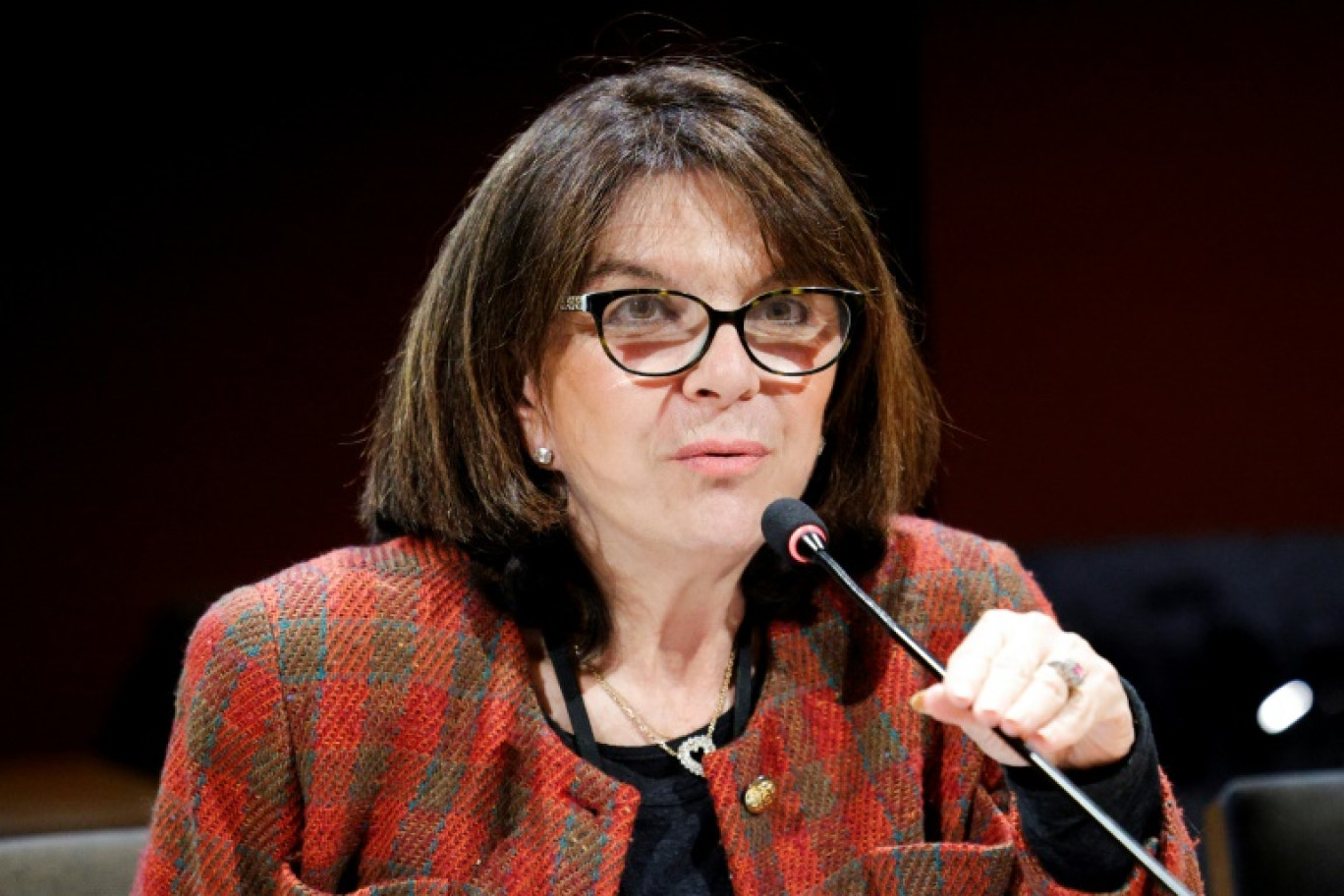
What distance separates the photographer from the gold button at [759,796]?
1444 millimetres

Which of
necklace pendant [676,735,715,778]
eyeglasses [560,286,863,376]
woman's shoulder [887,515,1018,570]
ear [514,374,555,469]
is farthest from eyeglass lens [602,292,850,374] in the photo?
necklace pendant [676,735,715,778]

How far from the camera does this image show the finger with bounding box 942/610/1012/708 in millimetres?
1041

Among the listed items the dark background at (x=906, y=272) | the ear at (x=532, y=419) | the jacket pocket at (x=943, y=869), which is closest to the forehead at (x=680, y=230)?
the ear at (x=532, y=419)

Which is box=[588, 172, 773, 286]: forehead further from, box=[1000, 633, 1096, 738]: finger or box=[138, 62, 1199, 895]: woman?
box=[1000, 633, 1096, 738]: finger

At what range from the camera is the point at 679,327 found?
1.41 m

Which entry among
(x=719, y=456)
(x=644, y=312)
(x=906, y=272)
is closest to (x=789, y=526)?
(x=719, y=456)

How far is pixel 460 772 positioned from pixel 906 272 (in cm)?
184

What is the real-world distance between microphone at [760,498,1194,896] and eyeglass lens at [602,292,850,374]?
20cm

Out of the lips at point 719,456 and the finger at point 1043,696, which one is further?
the lips at point 719,456

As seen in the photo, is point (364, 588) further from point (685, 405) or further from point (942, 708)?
point (942, 708)

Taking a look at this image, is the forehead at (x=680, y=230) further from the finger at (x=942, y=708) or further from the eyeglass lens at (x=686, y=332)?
the finger at (x=942, y=708)

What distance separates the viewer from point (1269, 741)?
3025mm

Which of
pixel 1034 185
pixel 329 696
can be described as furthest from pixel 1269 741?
pixel 329 696

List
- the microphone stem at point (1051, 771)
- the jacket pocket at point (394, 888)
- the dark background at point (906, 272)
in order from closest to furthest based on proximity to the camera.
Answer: the microphone stem at point (1051, 771) < the jacket pocket at point (394, 888) < the dark background at point (906, 272)
